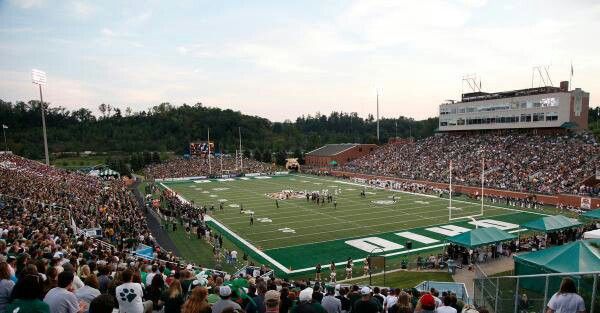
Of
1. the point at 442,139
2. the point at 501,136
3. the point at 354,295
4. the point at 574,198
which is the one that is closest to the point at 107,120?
the point at 442,139

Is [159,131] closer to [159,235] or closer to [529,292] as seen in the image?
[159,235]

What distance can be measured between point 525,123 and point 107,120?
112853 millimetres

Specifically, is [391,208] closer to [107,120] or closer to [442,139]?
[442,139]

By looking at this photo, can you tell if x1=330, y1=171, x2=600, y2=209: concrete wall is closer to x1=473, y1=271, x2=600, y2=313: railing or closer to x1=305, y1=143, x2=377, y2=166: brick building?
Answer: x1=305, y1=143, x2=377, y2=166: brick building

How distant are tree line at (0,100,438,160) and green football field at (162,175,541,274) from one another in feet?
154

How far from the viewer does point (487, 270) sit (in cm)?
1916

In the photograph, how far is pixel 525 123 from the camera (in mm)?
56562

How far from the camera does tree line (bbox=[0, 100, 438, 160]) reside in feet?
316

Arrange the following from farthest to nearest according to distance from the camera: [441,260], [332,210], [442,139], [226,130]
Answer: [226,130] → [442,139] → [332,210] → [441,260]

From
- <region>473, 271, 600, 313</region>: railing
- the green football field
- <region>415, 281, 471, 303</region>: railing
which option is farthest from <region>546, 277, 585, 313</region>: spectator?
the green football field

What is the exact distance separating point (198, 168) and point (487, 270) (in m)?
59.0

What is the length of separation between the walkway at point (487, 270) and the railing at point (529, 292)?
191 inches

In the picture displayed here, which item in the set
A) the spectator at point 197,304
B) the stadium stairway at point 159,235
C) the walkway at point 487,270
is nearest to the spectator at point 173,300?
the spectator at point 197,304

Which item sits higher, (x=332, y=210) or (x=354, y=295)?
(x=354, y=295)
